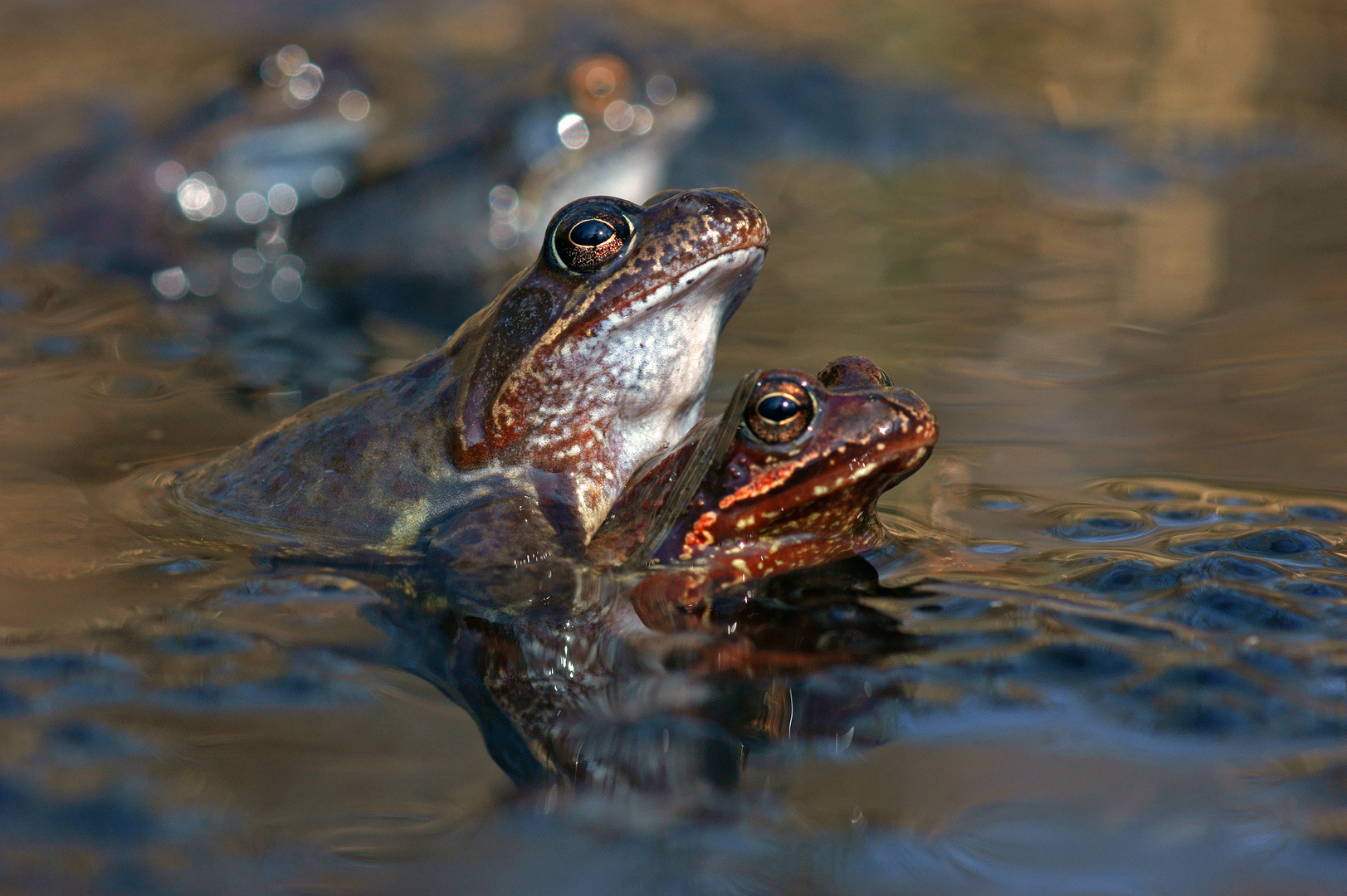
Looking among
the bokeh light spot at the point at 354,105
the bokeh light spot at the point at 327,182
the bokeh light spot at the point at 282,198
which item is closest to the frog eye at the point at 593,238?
the bokeh light spot at the point at 327,182

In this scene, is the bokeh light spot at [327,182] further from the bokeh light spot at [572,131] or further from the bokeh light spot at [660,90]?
the bokeh light spot at [660,90]

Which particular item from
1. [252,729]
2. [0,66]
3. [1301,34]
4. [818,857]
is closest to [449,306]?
[252,729]

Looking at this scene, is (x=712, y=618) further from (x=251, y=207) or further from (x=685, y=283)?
(x=251, y=207)

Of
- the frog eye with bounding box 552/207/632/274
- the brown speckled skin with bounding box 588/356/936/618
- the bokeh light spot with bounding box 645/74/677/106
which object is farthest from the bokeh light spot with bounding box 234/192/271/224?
the brown speckled skin with bounding box 588/356/936/618

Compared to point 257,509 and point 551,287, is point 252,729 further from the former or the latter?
point 551,287

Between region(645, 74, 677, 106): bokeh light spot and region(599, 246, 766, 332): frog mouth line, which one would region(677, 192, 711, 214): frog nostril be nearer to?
region(599, 246, 766, 332): frog mouth line
